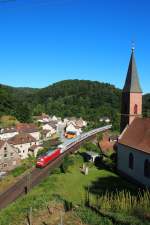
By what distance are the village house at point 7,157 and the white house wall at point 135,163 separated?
20976 millimetres

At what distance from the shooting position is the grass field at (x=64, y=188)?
2623 cm

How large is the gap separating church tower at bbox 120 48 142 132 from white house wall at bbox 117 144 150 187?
507 centimetres

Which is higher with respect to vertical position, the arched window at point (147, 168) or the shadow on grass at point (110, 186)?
the arched window at point (147, 168)

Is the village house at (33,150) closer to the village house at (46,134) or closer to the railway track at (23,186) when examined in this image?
the railway track at (23,186)

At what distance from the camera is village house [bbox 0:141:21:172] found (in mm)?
49500

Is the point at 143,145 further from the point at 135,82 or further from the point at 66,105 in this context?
the point at 66,105

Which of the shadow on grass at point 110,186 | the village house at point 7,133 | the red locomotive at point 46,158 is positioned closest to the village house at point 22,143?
the red locomotive at point 46,158

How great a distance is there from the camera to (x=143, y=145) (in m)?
35.2

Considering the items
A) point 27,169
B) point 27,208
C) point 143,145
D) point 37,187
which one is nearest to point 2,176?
point 27,169

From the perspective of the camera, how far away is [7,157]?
166ft

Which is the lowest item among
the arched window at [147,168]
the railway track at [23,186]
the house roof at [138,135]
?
the railway track at [23,186]

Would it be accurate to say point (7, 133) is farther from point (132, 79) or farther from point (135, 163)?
point (135, 163)

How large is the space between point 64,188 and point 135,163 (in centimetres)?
989

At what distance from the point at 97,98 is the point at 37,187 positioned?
14191cm
